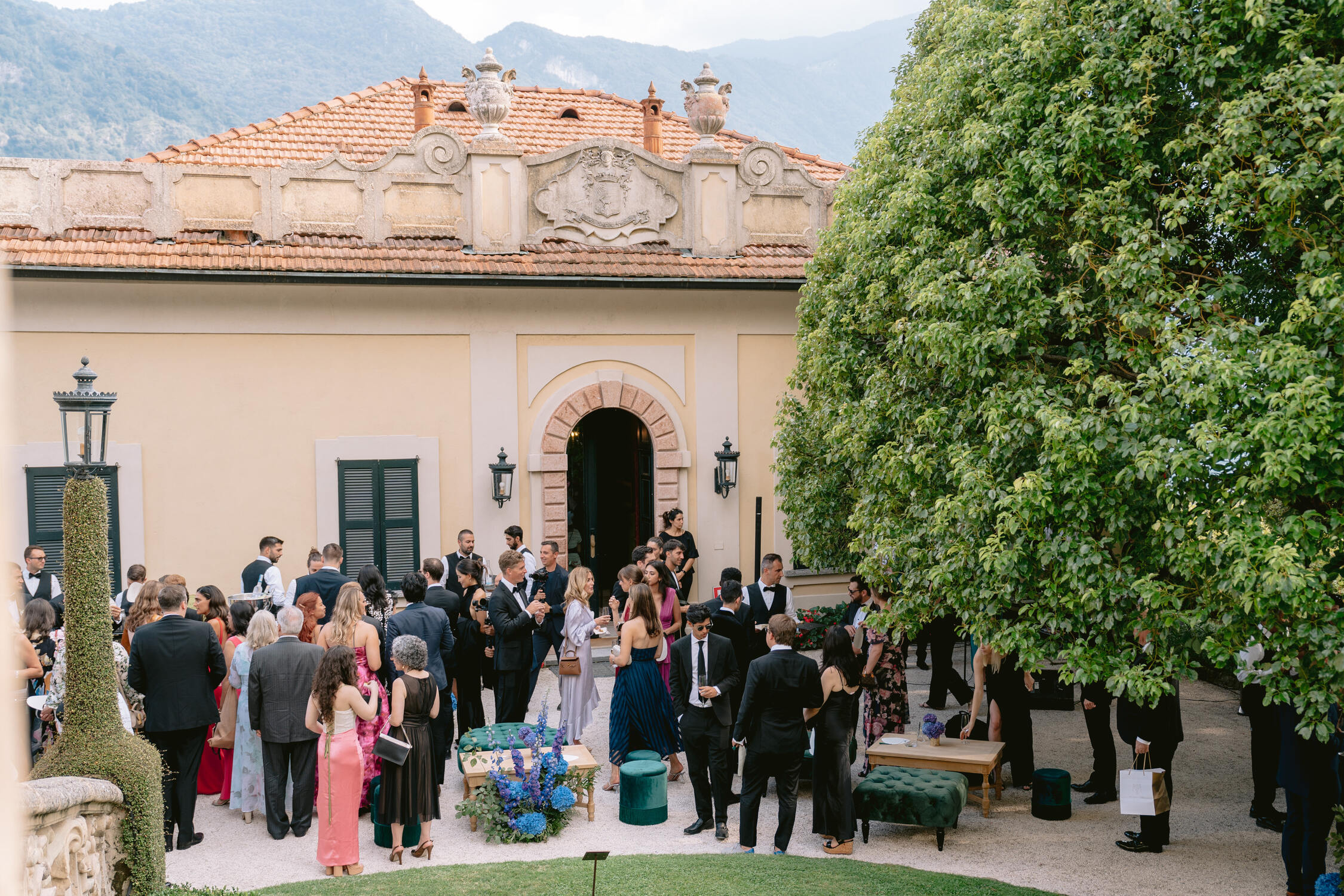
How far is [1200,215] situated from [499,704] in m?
7.81

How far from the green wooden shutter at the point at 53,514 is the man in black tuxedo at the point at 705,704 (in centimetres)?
829

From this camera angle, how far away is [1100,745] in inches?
405

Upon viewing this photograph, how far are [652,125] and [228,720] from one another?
40.9 ft

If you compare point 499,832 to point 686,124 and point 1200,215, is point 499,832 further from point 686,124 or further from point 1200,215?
point 686,124

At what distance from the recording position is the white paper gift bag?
8.77m

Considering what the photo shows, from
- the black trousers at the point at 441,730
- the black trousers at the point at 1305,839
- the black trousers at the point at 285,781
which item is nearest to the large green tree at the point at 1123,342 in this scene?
the black trousers at the point at 1305,839

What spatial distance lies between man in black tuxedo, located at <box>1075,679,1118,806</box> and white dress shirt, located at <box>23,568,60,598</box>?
34.7 feet

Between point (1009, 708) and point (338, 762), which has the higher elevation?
point (338, 762)

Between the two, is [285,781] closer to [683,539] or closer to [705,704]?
[705,704]

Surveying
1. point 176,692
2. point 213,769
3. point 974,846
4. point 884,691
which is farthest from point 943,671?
point 176,692

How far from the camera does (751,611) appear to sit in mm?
11586

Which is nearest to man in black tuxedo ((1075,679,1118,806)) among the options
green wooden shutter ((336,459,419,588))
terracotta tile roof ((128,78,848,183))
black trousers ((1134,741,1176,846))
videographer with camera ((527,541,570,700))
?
black trousers ((1134,741,1176,846))

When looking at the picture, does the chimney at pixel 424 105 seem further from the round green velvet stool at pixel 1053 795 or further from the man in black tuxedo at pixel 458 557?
the round green velvet stool at pixel 1053 795

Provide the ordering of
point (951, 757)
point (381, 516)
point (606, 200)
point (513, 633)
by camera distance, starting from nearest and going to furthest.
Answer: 1. point (951, 757)
2. point (513, 633)
3. point (381, 516)
4. point (606, 200)
